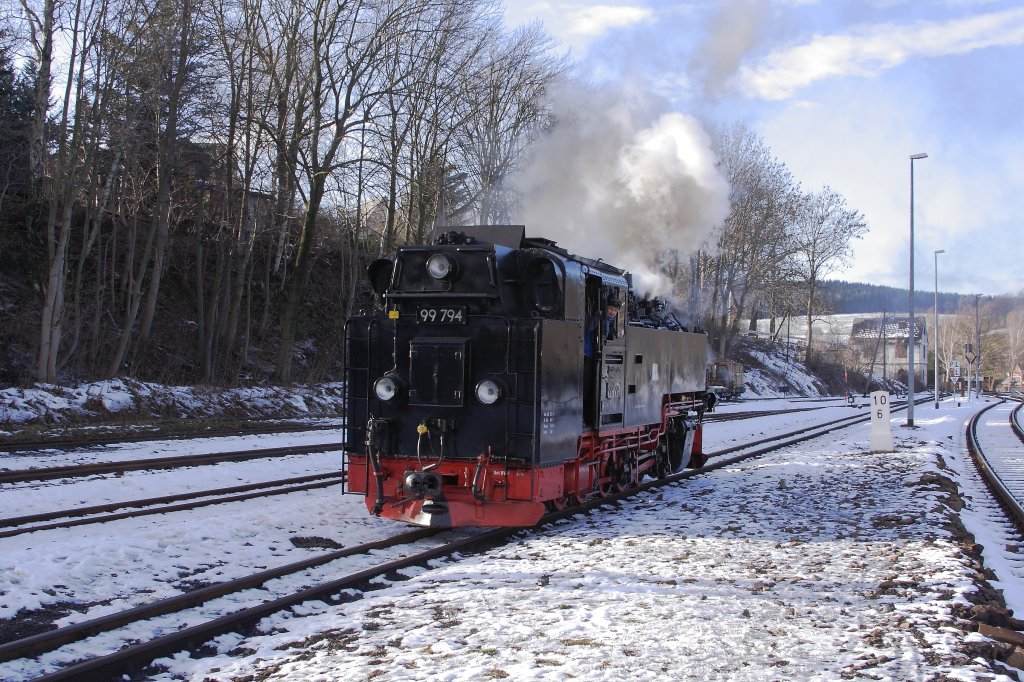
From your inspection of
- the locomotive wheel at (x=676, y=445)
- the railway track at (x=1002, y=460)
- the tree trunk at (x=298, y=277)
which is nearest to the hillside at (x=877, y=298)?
the railway track at (x=1002, y=460)

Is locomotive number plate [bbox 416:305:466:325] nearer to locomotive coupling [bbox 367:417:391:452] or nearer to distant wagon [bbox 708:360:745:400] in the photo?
locomotive coupling [bbox 367:417:391:452]

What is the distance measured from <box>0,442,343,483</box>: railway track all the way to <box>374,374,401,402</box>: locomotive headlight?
18.6 feet

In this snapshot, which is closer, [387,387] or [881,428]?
[387,387]

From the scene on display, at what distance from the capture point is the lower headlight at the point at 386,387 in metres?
8.44

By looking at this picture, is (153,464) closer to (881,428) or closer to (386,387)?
(386,387)

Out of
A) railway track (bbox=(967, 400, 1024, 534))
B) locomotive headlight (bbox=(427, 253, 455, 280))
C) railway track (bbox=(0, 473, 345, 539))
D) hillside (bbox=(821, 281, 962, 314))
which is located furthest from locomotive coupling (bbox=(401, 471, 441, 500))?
hillside (bbox=(821, 281, 962, 314))

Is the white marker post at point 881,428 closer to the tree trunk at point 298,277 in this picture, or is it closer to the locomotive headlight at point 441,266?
the locomotive headlight at point 441,266

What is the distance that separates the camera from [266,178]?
84.8ft

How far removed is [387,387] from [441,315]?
87cm

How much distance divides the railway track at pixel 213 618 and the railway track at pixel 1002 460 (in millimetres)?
6891

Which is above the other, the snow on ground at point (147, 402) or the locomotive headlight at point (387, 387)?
the locomotive headlight at point (387, 387)

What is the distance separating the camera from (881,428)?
733 inches

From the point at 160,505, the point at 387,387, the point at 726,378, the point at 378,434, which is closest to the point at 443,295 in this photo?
the point at 387,387

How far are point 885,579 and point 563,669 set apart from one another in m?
3.49
